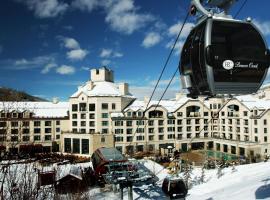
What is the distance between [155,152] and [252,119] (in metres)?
19.5

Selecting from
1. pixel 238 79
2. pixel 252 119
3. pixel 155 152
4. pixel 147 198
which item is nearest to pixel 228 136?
pixel 252 119

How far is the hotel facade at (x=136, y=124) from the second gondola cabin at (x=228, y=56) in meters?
48.1

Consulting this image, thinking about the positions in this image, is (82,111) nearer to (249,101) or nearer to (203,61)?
(249,101)

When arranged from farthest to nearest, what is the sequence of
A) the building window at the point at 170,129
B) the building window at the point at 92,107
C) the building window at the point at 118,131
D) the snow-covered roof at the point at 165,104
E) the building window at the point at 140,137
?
the building window at the point at 170,129, the snow-covered roof at the point at 165,104, the building window at the point at 140,137, the building window at the point at 92,107, the building window at the point at 118,131

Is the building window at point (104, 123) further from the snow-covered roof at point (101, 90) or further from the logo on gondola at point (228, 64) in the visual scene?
the logo on gondola at point (228, 64)

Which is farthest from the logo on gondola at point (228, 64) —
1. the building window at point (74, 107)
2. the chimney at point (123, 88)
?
the chimney at point (123, 88)

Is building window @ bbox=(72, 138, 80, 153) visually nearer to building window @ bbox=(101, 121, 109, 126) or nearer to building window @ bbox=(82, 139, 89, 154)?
building window @ bbox=(82, 139, 89, 154)

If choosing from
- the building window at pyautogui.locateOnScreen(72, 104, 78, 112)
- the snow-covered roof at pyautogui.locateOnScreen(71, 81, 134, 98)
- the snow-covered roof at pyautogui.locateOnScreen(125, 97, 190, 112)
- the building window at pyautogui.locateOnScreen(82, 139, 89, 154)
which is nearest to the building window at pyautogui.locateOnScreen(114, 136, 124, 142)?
the building window at pyautogui.locateOnScreen(82, 139, 89, 154)

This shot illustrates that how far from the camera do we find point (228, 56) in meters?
5.92

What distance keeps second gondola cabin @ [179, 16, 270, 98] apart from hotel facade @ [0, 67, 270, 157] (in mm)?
48054

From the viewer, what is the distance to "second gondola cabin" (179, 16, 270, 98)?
5824 millimetres

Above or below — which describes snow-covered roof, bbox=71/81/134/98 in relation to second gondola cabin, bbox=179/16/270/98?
above

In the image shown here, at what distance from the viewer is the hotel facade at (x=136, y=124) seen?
54.4 metres

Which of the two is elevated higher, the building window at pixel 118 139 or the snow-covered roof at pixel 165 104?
the snow-covered roof at pixel 165 104
